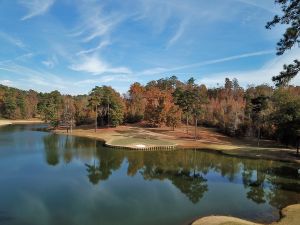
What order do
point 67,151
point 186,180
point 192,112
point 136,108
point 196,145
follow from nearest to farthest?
point 186,180 → point 67,151 → point 196,145 → point 192,112 → point 136,108

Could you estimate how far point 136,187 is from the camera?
36.0 metres

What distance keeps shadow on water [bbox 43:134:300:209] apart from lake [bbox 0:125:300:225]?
97 mm

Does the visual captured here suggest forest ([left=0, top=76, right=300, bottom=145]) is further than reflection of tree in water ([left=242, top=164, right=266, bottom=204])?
Yes

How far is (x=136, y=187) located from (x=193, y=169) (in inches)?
599

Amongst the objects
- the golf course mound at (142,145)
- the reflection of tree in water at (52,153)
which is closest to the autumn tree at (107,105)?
the golf course mound at (142,145)


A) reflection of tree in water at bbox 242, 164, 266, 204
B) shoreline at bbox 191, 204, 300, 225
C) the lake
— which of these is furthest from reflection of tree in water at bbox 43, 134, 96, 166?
shoreline at bbox 191, 204, 300, 225

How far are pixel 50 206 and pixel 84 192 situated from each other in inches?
222

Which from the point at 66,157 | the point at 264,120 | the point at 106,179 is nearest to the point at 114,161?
the point at 66,157

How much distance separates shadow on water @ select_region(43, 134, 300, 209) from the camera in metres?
35.2

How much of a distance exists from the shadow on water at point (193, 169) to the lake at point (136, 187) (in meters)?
0.10

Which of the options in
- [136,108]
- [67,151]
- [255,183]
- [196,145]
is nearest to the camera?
[255,183]

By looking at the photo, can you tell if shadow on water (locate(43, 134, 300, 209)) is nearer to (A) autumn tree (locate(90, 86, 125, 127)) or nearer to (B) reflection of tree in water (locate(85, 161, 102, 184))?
(B) reflection of tree in water (locate(85, 161, 102, 184))

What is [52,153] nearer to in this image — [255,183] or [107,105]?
[255,183]

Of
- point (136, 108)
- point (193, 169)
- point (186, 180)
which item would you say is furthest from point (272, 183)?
point (136, 108)
